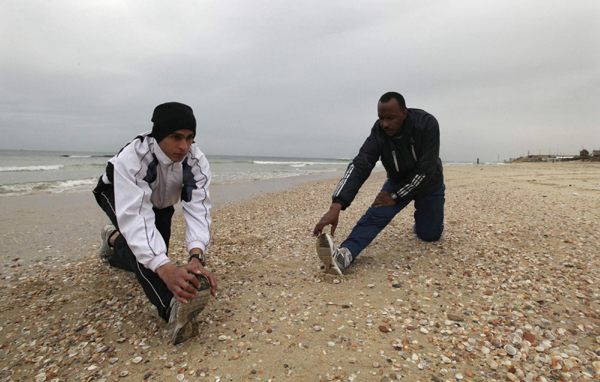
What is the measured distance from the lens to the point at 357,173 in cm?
383

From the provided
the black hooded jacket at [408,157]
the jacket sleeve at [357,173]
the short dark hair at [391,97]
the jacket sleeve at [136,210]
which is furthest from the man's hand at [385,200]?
the jacket sleeve at [136,210]

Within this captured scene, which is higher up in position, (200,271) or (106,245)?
(200,271)

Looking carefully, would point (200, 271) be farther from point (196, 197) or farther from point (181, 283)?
point (196, 197)

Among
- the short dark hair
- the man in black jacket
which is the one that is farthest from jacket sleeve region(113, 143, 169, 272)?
the short dark hair

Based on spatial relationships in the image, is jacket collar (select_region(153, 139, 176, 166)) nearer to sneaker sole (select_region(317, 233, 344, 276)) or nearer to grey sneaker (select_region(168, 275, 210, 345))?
grey sneaker (select_region(168, 275, 210, 345))

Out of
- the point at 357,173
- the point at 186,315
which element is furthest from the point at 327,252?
the point at 186,315

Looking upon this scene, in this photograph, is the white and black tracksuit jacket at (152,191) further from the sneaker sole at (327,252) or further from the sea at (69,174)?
the sea at (69,174)

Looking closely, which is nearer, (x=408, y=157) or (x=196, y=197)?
(x=196, y=197)

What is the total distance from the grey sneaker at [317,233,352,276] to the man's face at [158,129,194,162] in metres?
1.56

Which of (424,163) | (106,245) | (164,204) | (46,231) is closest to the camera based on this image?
(164,204)

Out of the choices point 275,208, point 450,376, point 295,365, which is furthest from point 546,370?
point 275,208

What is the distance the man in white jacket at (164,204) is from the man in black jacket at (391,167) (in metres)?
1.35

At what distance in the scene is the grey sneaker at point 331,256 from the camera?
3.27 m

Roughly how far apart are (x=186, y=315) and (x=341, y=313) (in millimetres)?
1248
